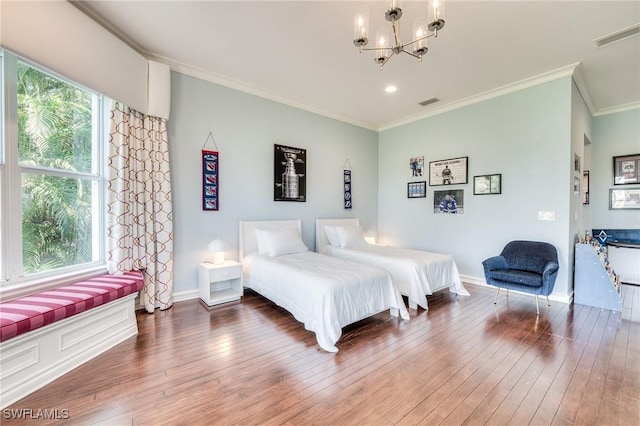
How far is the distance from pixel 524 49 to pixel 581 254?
2.72m

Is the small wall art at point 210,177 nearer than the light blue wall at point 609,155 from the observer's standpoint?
Yes

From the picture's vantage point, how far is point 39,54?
2066 millimetres

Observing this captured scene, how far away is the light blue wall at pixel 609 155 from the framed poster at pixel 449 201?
9.13ft

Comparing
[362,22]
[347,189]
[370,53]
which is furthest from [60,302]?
[347,189]

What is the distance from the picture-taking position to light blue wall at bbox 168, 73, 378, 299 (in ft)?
11.5

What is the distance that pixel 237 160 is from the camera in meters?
4.00

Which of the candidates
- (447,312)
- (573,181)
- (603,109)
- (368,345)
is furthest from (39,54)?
(603,109)

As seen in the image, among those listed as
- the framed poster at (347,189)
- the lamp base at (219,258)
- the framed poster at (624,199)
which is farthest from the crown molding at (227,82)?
the framed poster at (624,199)

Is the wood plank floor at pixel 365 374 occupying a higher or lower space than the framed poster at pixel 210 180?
lower

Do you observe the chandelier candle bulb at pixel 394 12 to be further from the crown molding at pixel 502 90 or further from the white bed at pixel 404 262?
the crown molding at pixel 502 90

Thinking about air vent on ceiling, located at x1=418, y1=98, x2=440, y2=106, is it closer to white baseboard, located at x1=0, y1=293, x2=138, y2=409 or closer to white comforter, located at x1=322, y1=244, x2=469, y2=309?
white comforter, located at x1=322, y1=244, x2=469, y2=309

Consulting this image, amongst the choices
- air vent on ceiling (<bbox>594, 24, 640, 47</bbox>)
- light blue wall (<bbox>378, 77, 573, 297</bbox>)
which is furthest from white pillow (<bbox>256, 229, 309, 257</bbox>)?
air vent on ceiling (<bbox>594, 24, 640, 47</bbox>)

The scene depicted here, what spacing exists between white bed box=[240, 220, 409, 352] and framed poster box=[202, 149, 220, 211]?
21.6 inches

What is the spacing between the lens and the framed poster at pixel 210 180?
368 cm
